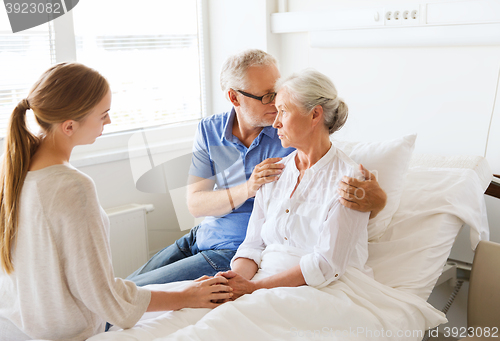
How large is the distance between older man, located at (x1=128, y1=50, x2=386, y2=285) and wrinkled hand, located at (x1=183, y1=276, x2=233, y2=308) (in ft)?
1.17

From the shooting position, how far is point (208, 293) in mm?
1414

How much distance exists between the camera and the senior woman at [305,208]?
1.45 meters

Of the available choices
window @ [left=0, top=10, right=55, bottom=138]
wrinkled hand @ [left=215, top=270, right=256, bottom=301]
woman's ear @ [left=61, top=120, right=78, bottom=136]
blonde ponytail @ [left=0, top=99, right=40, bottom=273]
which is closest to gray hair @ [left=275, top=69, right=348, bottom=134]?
wrinkled hand @ [left=215, top=270, right=256, bottom=301]

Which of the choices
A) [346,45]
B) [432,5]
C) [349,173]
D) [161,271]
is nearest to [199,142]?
[161,271]

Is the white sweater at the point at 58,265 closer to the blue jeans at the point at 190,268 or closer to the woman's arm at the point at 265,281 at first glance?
the woman's arm at the point at 265,281

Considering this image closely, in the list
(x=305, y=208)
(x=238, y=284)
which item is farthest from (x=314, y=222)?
(x=238, y=284)

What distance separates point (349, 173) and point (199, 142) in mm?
797

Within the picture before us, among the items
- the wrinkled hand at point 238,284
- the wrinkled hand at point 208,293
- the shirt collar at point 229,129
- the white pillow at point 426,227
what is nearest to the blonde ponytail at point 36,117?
the wrinkled hand at point 208,293

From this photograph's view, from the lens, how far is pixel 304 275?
1437 mm

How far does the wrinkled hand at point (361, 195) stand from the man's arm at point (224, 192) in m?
0.31

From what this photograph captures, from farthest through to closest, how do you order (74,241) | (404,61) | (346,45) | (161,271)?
1. (346,45)
2. (404,61)
3. (161,271)
4. (74,241)

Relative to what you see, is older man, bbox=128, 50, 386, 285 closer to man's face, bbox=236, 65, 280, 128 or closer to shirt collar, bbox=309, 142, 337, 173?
man's face, bbox=236, 65, 280, 128

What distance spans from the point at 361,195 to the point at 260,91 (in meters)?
0.64

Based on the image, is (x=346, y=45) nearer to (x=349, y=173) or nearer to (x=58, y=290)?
(x=349, y=173)
